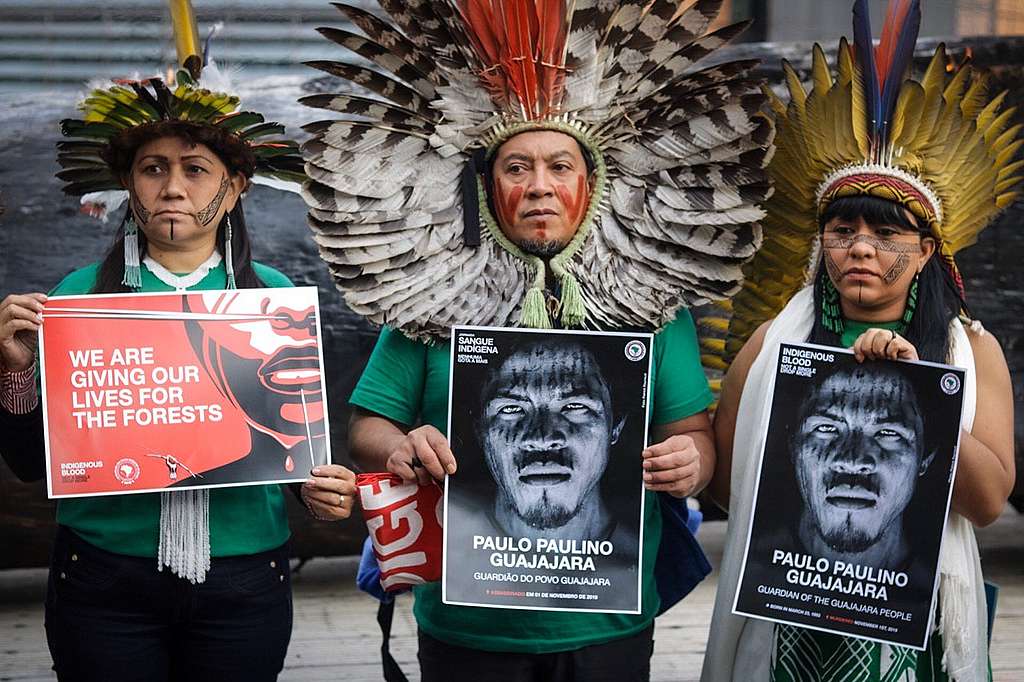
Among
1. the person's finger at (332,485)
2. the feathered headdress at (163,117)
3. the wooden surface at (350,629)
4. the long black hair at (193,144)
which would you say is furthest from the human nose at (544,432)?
the wooden surface at (350,629)

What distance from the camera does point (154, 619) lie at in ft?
8.36

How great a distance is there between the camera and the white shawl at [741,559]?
2430 mm

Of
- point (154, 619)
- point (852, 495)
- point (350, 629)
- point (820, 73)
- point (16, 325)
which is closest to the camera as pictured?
point (852, 495)

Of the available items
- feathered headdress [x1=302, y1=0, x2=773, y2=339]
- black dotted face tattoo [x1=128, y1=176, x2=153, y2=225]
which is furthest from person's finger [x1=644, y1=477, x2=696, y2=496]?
black dotted face tattoo [x1=128, y1=176, x2=153, y2=225]

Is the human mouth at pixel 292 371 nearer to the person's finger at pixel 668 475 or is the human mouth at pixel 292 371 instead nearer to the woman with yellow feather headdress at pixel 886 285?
the person's finger at pixel 668 475

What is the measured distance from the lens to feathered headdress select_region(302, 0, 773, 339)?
2.54 m

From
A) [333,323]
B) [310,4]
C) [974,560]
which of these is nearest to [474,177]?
[974,560]

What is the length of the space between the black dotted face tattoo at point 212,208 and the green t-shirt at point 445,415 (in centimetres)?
44

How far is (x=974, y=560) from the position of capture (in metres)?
2.52

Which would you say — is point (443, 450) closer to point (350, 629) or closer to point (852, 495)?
point (852, 495)

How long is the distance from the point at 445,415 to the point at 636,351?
401mm

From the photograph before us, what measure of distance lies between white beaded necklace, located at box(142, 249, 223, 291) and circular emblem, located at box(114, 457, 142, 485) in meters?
0.37

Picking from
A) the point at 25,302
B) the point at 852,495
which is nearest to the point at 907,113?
the point at 852,495

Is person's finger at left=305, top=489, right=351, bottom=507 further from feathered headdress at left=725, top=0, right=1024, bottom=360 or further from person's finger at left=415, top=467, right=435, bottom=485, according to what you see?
feathered headdress at left=725, top=0, right=1024, bottom=360
